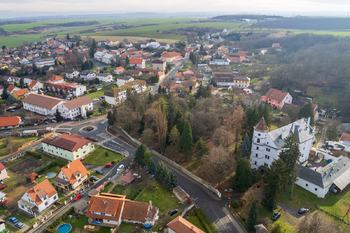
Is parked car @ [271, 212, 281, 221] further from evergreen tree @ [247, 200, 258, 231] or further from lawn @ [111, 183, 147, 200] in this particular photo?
lawn @ [111, 183, 147, 200]

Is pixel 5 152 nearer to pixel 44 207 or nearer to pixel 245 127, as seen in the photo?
pixel 44 207

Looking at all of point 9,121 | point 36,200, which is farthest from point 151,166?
point 9,121

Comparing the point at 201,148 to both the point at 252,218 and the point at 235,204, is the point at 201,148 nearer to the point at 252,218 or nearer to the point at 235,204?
the point at 235,204

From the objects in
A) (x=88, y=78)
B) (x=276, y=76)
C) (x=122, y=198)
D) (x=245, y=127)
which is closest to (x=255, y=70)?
(x=276, y=76)

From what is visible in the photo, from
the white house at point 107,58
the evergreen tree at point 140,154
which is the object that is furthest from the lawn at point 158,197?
the white house at point 107,58

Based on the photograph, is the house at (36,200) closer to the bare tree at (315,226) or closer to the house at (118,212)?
the house at (118,212)

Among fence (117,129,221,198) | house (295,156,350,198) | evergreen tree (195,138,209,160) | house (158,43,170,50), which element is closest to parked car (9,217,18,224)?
A: fence (117,129,221,198)
